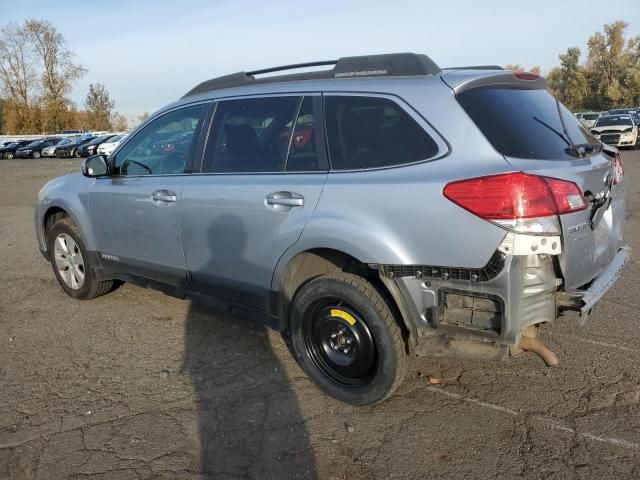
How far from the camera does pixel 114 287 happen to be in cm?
588

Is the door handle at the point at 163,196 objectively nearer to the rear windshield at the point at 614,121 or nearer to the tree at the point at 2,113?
the rear windshield at the point at 614,121

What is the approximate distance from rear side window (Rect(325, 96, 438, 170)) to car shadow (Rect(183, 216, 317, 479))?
2.93 ft

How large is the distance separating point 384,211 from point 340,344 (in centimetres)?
95

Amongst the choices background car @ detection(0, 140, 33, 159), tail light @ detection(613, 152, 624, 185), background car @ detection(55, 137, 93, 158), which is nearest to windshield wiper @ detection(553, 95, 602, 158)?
tail light @ detection(613, 152, 624, 185)

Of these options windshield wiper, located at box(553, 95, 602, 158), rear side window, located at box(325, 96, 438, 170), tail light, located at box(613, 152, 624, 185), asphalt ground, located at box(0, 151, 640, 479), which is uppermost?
rear side window, located at box(325, 96, 438, 170)

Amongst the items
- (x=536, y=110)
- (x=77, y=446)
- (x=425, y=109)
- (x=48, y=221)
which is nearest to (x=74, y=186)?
(x=48, y=221)

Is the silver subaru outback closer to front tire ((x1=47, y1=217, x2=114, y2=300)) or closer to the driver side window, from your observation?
the driver side window

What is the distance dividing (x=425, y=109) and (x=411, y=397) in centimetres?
177

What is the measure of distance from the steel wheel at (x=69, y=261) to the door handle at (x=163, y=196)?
1493 mm

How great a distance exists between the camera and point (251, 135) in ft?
12.8

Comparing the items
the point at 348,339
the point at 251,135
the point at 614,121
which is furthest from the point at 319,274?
the point at 614,121

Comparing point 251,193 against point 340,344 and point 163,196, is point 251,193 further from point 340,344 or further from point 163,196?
point 340,344

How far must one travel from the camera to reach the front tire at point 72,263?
533 centimetres

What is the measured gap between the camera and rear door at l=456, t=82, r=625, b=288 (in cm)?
288
